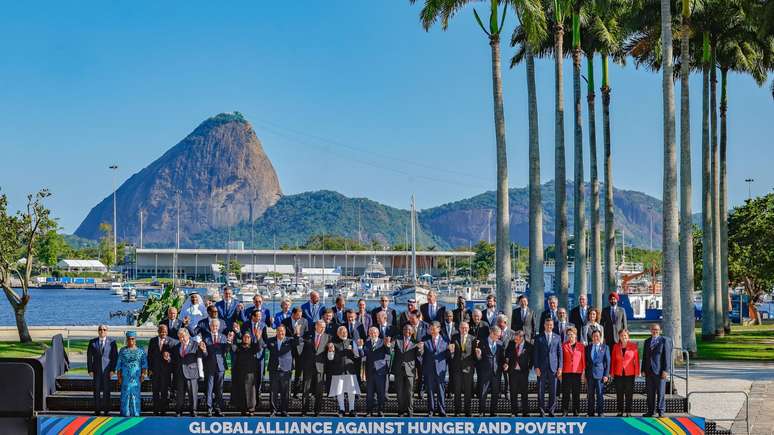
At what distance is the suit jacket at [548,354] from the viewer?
1784cm

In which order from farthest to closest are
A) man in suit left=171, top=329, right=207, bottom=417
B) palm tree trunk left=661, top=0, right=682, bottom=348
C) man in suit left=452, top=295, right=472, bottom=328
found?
palm tree trunk left=661, top=0, right=682, bottom=348, man in suit left=452, top=295, right=472, bottom=328, man in suit left=171, top=329, right=207, bottom=417

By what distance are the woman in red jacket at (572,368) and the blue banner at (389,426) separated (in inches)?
54.9

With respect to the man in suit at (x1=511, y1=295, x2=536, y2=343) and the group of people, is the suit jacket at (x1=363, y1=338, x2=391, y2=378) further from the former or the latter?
the man in suit at (x1=511, y1=295, x2=536, y2=343)

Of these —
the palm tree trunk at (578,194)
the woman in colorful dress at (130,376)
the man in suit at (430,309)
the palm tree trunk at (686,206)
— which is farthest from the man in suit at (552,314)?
the palm tree trunk at (578,194)

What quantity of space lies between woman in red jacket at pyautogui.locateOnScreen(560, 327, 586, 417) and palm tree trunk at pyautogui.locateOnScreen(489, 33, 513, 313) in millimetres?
11643

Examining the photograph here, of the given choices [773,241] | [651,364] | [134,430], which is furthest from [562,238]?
[134,430]

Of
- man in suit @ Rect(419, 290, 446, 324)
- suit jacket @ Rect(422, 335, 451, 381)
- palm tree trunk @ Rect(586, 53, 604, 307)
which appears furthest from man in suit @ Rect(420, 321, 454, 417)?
palm tree trunk @ Rect(586, 53, 604, 307)

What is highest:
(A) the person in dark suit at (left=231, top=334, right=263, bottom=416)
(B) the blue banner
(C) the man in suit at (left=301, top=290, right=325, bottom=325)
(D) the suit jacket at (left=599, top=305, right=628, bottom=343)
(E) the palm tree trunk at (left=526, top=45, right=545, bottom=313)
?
(E) the palm tree trunk at (left=526, top=45, right=545, bottom=313)

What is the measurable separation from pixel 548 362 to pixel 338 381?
3.96m

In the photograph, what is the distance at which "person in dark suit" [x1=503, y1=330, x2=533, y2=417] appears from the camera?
18.0 metres

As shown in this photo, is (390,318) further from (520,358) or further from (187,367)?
(187,367)

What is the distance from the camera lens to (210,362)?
1791 centimetres

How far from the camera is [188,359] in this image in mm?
17750

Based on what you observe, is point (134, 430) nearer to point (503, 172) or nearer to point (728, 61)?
point (503, 172)
